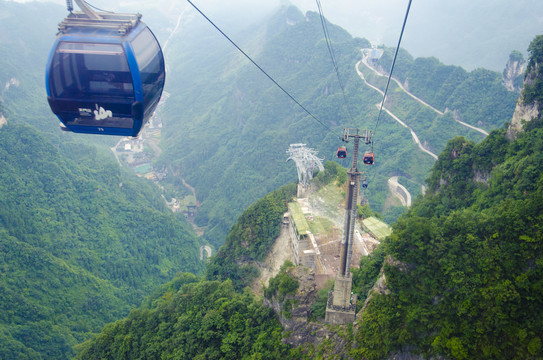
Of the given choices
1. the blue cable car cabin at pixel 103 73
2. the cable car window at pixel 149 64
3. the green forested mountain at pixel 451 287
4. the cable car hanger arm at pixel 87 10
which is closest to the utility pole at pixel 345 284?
the green forested mountain at pixel 451 287

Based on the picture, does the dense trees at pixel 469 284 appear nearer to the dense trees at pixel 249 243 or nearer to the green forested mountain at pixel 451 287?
the green forested mountain at pixel 451 287

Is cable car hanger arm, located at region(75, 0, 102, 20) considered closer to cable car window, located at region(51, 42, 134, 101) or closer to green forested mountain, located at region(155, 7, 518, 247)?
cable car window, located at region(51, 42, 134, 101)

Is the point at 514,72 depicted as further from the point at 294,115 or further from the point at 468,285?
the point at 468,285

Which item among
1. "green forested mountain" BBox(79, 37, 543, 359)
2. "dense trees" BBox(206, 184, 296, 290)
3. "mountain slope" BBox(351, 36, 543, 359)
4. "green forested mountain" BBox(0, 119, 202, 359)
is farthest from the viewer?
"green forested mountain" BBox(0, 119, 202, 359)

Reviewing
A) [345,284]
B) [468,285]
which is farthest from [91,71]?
[468,285]

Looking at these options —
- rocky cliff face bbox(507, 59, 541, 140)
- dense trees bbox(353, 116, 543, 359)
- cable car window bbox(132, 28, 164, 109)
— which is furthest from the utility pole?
rocky cliff face bbox(507, 59, 541, 140)

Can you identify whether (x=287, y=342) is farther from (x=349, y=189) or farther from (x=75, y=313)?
(x=75, y=313)
